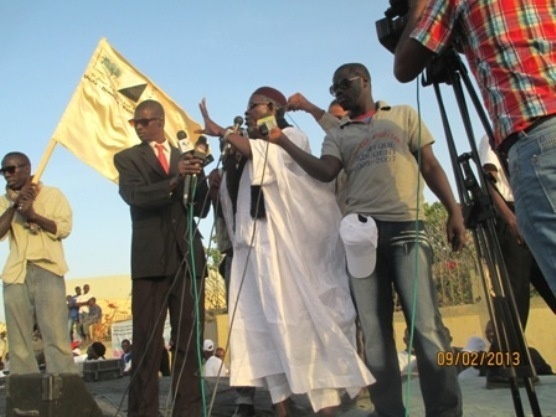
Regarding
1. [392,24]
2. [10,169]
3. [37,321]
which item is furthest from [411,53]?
[10,169]

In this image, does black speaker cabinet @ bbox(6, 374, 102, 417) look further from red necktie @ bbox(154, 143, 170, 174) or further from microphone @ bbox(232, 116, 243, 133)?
microphone @ bbox(232, 116, 243, 133)

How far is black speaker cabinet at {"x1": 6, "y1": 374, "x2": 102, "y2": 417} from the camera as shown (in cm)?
348

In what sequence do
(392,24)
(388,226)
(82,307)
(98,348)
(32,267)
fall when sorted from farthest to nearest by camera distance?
(82,307) < (98,348) < (32,267) < (388,226) < (392,24)

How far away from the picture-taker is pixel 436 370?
3.17 m

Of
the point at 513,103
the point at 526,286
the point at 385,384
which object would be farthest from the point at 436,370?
the point at 513,103

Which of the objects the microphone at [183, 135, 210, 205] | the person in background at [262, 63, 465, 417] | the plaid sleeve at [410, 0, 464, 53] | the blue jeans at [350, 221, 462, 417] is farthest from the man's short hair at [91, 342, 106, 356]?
the plaid sleeve at [410, 0, 464, 53]

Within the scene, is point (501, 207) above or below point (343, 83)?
below

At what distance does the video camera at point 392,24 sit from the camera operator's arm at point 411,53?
24 centimetres

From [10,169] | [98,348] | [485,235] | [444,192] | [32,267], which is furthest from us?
[98,348]

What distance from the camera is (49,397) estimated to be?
11.4 ft

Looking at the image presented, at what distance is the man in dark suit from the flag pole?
1.14 metres

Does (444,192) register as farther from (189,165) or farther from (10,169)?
(10,169)

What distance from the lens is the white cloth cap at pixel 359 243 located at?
3309 millimetres

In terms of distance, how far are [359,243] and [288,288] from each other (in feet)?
1.80
